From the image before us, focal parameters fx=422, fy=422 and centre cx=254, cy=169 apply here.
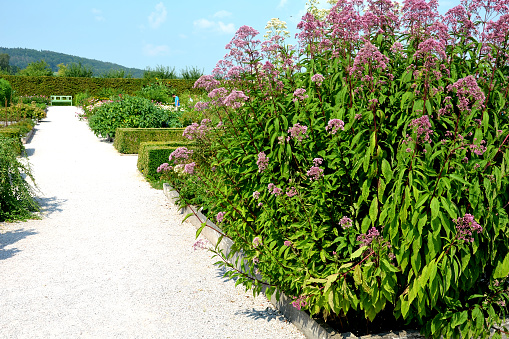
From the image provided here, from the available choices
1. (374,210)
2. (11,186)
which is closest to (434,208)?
(374,210)

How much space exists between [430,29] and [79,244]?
4705 mm

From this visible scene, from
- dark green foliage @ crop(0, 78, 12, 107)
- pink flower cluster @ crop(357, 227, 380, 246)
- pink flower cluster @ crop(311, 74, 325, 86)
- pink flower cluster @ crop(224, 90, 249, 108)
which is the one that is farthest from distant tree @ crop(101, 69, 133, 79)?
pink flower cluster @ crop(357, 227, 380, 246)

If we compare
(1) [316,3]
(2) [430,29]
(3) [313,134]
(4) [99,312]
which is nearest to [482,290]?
(3) [313,134]

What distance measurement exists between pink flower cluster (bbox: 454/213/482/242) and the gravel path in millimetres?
1565

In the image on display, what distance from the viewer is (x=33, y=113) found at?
68.6 feet

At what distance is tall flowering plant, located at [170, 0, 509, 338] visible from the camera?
2.48 m

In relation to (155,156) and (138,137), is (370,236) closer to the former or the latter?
(155,156)

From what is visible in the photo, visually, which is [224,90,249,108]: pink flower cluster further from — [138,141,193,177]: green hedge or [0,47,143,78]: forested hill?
[0,47,143,78]: forested hill

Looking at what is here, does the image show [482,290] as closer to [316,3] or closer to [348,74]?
[348,74]

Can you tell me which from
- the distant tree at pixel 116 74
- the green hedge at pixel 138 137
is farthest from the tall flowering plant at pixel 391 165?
the distant tree at pixel 116 74

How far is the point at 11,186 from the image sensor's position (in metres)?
6.36

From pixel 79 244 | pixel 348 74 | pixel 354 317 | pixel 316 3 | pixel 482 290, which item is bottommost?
pixel 79 244

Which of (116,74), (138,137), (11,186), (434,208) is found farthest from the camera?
(116,74)

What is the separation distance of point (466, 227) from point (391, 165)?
56 cm
